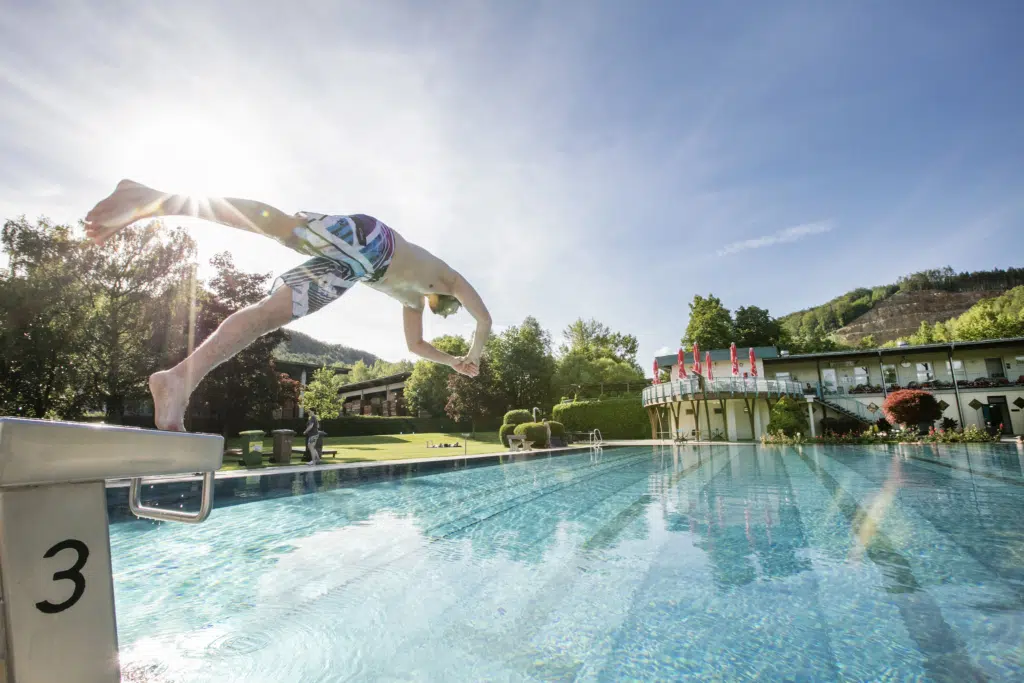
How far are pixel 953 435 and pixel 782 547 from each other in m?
21.0

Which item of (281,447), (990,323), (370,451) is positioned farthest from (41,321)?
(990,323)

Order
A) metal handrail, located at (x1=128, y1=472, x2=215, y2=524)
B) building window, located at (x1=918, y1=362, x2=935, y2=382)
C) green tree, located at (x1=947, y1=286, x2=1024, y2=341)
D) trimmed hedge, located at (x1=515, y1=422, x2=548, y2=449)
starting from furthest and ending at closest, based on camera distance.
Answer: green tree, located at (x1=947, y1=286, x2=1024, y2=341)
building window, located at (x1=918, y1=362, x2=935, y2=382)
trimmed hedge, located at (x1=515, y1=422, x2=548, y2=449)
metal handrail, located at (x1=128, y1=472, x2=215, y2=524)

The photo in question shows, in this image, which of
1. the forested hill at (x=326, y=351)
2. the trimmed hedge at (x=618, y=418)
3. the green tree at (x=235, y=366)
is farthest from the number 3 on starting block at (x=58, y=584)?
the forested hill at (x=326, y=351)

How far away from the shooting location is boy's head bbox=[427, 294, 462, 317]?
263 cm

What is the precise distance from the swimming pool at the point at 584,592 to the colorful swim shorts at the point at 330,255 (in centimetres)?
151

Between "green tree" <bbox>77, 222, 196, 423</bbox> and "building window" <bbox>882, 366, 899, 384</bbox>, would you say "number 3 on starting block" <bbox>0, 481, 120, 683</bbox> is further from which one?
"building window" <bbox>882, 366, 899, 384</bbox>

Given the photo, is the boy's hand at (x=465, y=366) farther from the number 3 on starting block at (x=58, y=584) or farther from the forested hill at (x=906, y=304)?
the forested hill at (x=906, y=304)

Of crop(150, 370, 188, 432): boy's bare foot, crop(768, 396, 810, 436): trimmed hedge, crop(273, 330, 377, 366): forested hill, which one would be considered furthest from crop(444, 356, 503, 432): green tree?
crop(273, 330, 377, 366): forested hill

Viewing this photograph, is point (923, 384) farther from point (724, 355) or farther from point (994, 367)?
point (724, 355)

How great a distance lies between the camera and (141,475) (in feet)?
2.92

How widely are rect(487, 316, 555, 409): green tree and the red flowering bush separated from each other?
2226cm

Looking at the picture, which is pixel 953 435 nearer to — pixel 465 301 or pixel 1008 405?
pixel 1008 405

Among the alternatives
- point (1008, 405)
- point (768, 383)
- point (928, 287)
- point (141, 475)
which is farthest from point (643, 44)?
point (928, 287)

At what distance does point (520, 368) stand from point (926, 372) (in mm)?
26806
